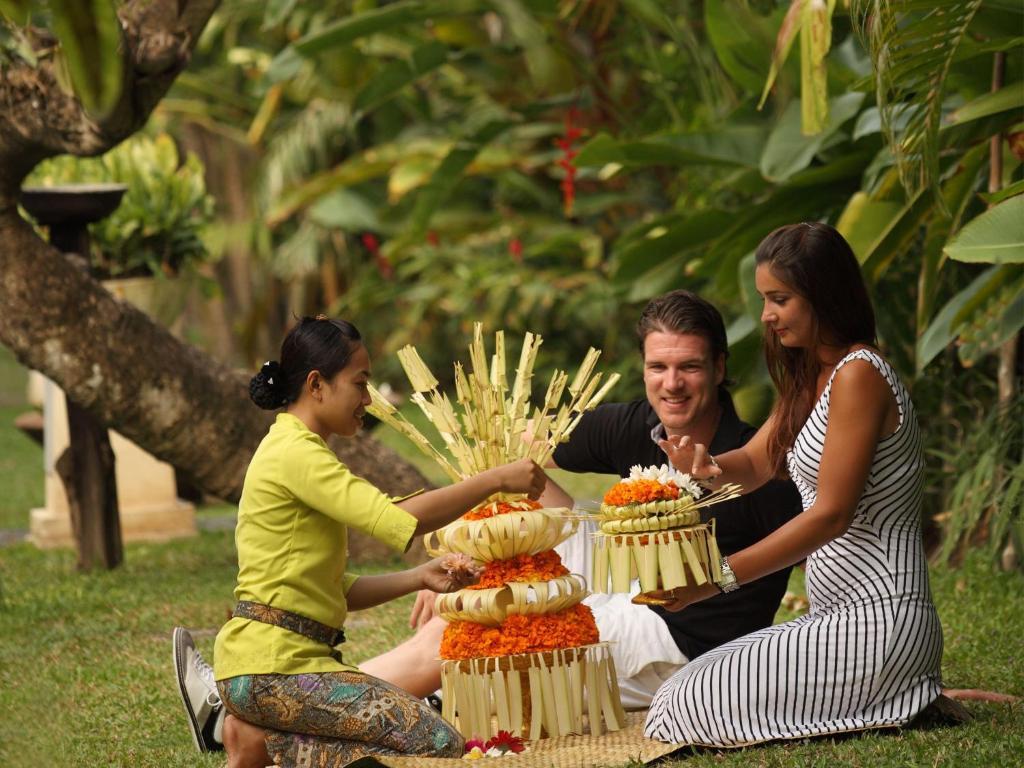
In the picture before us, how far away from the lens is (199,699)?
356 cm

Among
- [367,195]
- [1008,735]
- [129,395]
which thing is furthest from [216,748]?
[367,195]

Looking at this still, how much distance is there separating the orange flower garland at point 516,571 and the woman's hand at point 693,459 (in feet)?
1.31

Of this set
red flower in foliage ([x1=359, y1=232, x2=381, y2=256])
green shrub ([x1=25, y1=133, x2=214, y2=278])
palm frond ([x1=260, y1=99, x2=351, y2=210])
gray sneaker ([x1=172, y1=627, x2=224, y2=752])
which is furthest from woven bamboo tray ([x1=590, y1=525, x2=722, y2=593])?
palm frond ([x1=260, y1=99, x2=351, y2=210])

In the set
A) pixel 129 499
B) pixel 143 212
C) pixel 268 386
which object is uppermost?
pixel 268 386

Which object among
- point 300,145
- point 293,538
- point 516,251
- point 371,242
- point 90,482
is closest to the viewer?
point 293,538

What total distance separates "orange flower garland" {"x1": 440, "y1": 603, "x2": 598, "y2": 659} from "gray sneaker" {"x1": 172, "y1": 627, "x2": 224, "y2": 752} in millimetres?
640

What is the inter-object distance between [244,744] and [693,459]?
1235mm

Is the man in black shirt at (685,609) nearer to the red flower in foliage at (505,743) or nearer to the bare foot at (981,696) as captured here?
the red flower in foliage at (505,743)

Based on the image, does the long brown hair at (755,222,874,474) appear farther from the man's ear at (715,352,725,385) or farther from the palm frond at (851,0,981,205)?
the palm frond at (851,0,981,205)

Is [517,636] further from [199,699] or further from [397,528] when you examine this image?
[199,699]

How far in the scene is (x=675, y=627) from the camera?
3697 mm

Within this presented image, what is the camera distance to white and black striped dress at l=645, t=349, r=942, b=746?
127 inches

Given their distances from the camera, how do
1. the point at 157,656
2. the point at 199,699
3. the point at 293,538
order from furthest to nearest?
the point at 157,656
the point at 199,699
the point at 293,538

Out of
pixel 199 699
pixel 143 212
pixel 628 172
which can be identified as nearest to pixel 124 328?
pixel 143 212
